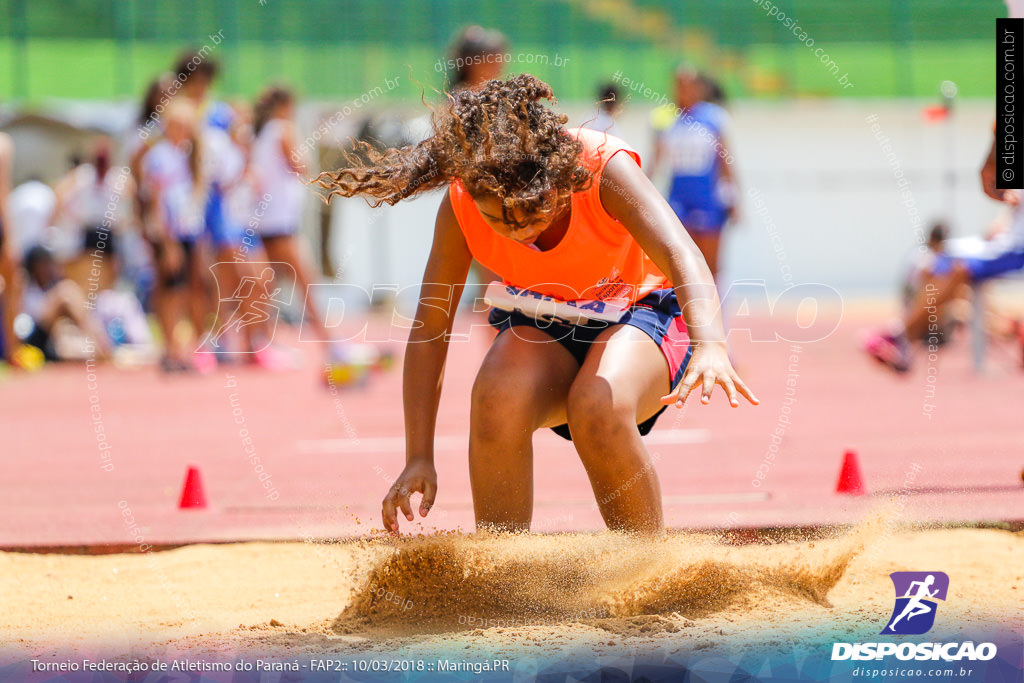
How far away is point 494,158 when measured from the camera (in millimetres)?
2725

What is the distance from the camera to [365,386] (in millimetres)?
8648

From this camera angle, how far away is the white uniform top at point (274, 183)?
8938 millimetres

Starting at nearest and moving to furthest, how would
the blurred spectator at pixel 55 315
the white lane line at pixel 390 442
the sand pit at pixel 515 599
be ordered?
the sand pit at pixel 515 599, the white lane line at pixel 390 442, the blurred spectator at pixel 55 315

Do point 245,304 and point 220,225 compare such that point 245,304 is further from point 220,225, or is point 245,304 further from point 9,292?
point 9,292

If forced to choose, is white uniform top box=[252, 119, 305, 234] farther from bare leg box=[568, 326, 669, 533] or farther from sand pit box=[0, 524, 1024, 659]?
bare leg box=[568, 326, 669, 533]

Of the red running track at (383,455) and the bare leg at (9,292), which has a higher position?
the bare leg at (9,292)

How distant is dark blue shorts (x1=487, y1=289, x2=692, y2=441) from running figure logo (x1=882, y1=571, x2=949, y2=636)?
802 mm

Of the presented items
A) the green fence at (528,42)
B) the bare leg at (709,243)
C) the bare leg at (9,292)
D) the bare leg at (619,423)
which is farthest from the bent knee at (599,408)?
the green fence at (528,42)

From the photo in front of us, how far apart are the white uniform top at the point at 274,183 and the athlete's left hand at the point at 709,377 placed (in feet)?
22.3

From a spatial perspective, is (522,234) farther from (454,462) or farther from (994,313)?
(994,313)

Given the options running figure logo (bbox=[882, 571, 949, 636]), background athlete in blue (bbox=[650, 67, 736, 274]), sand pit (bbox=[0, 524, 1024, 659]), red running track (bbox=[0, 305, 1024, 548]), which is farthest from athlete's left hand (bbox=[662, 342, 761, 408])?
background athlete in blue (bbox=[650, 67, 736, 274])

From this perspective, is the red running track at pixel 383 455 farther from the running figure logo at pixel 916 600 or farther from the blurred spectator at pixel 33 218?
the blurred spectator at pixel 33 218

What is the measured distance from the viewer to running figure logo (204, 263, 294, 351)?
9844 mm

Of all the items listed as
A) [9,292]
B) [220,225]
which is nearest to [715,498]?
[220,225]
